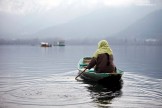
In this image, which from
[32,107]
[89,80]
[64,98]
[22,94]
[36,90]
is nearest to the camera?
[32,107]

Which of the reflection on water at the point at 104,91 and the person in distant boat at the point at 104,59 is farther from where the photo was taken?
the person in distant boat at the point at 104,59

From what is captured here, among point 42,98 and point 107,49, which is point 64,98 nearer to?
point 42,98

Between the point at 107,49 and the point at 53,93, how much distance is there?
505 cm

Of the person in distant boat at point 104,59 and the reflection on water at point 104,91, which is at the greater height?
the person in distant boat at point 104,59

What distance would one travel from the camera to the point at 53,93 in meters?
16.0

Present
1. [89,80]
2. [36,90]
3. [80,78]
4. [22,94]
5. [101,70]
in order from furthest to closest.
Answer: [80,78] < [89,80] < [101,70] < [36,90] < [22,94]

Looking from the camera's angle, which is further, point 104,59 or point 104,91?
point 104,59

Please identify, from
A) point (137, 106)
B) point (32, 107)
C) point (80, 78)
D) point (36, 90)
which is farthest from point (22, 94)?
point (80, 78)

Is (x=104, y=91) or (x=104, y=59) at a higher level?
(x=104, y=59)

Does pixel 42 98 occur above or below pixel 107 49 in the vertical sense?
below

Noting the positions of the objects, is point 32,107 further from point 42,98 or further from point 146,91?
point 146,91

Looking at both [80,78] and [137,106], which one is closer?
[137,106]

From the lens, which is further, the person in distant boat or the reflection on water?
the person in distant boat

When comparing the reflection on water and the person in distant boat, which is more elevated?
the person in distant boat
